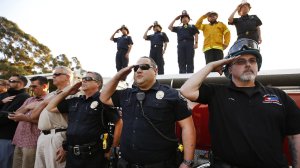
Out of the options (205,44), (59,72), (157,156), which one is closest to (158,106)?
(157,156)

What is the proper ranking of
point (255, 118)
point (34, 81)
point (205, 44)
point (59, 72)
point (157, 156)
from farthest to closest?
point (205, 44) < point (34, 81) < point (59, 72) < point (157, 156) < point (255, 118)

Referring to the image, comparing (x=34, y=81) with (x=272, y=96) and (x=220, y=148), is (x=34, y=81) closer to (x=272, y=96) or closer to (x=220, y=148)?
(x=220, y=148)

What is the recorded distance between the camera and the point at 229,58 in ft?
7.62

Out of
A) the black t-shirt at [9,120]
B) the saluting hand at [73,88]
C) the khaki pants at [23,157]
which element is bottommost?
the khaki pants at [23,157]

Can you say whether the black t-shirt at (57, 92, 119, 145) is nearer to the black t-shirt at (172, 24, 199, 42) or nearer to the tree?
the black t-shirt at (172, 24, 199, 42)

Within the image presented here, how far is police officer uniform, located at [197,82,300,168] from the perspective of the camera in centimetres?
196

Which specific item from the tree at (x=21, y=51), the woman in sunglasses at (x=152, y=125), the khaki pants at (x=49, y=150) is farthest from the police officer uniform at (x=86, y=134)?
the tree at (x=21, y=51)

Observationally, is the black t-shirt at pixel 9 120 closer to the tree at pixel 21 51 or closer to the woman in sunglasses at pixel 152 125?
the woman in sunglasses at pixel 152 125

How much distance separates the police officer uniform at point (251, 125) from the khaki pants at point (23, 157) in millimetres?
3156

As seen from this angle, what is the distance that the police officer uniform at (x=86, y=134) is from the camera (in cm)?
313

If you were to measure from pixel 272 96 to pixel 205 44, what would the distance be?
12.3 feet

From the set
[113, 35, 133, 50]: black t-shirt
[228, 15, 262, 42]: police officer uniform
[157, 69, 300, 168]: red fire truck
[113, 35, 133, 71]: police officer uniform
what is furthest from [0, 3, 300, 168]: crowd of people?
[113, 35, 133, 50]: black t-shirt

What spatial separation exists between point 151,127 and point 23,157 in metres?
2.67

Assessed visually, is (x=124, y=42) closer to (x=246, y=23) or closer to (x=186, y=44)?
A: (x=186, y=44)
